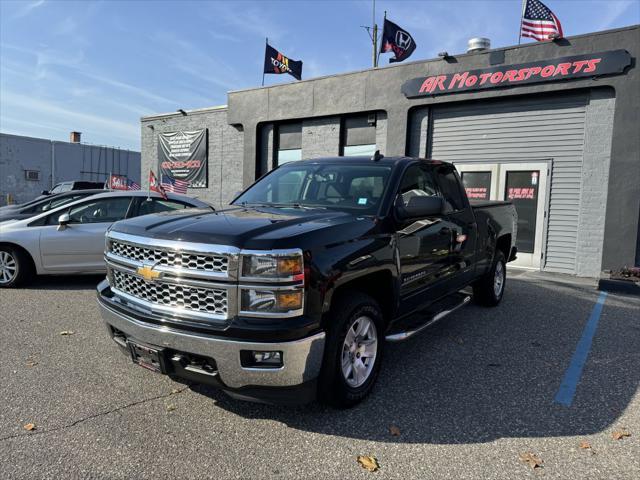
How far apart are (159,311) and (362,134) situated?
11.0 metres

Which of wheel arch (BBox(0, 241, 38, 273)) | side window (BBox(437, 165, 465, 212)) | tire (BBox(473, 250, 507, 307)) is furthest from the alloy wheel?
wheel arch (BBox(0, 241, 38, 273))

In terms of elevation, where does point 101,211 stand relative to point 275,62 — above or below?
below

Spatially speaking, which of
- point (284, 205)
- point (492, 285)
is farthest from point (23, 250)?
point (492, 285)

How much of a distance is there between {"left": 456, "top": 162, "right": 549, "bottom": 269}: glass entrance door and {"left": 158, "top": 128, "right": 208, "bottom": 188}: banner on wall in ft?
32.7

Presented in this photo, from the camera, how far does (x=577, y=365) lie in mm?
4570

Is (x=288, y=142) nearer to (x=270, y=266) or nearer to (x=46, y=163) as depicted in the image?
(x=270, y=266)

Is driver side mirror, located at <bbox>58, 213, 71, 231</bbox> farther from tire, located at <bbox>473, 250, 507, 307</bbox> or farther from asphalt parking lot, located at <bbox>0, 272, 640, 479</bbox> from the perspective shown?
tire, located at <bbox>473, 250, 507, 307</bbox>

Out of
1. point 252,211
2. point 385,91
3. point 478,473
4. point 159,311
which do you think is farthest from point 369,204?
point 385,91

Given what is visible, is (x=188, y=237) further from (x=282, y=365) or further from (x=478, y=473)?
(x=478, y=473)

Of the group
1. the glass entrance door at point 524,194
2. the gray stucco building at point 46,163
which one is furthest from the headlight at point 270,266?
the gray stucco building at point 46,163

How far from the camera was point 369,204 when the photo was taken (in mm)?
3957

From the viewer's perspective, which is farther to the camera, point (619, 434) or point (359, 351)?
point (359, 351)

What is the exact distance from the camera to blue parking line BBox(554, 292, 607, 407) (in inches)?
151

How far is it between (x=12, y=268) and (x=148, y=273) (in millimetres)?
5466
